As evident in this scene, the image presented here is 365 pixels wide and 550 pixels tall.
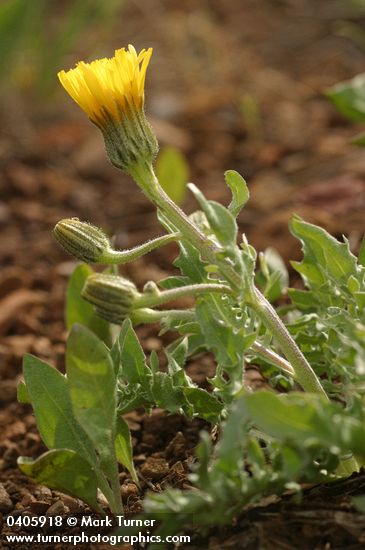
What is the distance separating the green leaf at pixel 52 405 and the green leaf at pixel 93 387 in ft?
0.39

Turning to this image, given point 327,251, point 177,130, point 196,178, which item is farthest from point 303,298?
point 177,130

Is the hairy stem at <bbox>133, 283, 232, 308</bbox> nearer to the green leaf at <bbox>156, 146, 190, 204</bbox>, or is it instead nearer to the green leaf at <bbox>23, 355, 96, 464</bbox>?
the green leaf at <bbox>23, 355, 96, 464</bbox>

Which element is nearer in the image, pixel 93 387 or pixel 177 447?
pixel 93 387

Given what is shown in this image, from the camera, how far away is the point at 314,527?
6.18 feet

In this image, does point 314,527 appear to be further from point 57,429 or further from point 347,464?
point 57,429

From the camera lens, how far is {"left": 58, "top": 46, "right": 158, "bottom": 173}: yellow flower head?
2.00m

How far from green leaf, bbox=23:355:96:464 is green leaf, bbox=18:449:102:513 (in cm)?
9

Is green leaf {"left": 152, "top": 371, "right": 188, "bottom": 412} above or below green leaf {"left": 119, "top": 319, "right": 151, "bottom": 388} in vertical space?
below

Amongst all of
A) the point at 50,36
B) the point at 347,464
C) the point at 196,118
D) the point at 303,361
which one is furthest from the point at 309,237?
the point at 50,36

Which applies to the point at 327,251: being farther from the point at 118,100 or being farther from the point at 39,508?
the point at 39,508

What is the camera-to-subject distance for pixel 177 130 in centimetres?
482

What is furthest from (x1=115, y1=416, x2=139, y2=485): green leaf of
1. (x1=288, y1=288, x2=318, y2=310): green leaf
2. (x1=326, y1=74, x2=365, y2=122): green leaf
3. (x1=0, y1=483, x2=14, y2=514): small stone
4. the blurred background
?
(x1=326, y1=74, x2=365, y2=122): green leaf

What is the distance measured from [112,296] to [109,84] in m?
0.48

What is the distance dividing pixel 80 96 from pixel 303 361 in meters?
0.78
